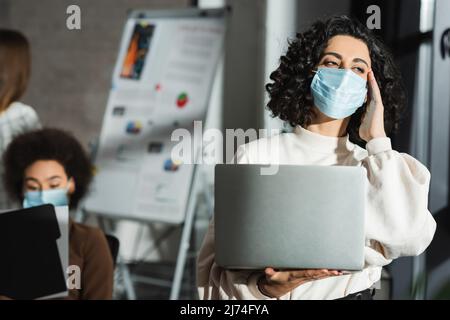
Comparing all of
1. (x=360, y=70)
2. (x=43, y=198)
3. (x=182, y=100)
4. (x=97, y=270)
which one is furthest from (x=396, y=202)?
(x=182, y=100)

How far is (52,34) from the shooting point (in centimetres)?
393

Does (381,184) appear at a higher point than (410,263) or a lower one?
higher

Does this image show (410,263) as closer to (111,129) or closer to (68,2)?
(111,129)

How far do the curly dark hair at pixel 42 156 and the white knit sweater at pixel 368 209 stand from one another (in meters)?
0.95

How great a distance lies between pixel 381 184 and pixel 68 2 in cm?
329

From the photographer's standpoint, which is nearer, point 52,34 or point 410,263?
point 410,263

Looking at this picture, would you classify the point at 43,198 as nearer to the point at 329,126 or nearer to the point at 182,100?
the point at 329,126

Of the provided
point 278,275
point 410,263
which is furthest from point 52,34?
point 278,275

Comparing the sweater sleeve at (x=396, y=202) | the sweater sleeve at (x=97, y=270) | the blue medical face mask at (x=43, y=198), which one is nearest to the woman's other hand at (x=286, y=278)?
the sweater sleeve at (x=396, y=202)

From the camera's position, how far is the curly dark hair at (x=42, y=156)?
204 centimetres

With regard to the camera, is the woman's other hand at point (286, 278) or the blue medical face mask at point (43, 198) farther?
the blue medical face mask at point (43, 198)

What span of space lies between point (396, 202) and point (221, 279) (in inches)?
15.6

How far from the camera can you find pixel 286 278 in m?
1.13

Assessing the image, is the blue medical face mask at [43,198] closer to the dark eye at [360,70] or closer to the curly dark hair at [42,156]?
the curly dark hair at [42,156]
